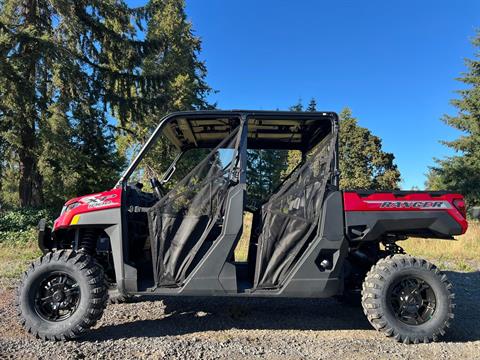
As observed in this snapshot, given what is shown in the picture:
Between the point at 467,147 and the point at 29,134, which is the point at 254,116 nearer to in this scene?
the point at 29,134

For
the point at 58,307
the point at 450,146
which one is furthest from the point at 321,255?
the point at 450,146

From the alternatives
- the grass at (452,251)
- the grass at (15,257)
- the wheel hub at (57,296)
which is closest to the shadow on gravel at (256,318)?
the wheel hub at (57,296)

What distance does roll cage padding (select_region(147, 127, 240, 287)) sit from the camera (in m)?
4.42

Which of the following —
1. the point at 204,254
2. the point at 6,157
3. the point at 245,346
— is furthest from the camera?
the point at 6,157

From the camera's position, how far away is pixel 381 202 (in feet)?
15.0

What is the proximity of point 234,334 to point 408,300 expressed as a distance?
185 centimetres

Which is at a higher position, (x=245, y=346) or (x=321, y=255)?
(x=321, y=255)

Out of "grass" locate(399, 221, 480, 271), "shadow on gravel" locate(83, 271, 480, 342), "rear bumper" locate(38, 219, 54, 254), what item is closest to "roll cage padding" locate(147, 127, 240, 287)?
"shadow on gravel" locate(83, 271, 480, 342)

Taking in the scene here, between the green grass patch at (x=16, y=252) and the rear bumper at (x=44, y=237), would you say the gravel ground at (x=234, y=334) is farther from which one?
the green grass patch at (x=16, y=252)

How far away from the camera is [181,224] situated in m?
4.45

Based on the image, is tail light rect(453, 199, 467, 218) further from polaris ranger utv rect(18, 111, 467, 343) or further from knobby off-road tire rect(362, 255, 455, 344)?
knobby off-road tire rect(362, 255, 455, 344)

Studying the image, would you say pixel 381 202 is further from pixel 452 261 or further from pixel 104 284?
pixel 452 261

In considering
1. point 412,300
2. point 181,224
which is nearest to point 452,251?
point 412,300

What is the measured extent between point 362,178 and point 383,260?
72.8 ft
